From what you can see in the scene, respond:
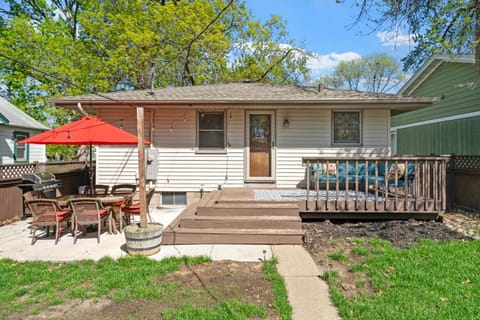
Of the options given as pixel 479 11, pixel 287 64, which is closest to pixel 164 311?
pixel 479 11

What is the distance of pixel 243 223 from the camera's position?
4699 millimetres

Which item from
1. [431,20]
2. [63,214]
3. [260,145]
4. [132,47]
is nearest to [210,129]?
[260,145]

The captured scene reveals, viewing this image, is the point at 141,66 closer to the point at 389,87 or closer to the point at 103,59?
the point at 103,59

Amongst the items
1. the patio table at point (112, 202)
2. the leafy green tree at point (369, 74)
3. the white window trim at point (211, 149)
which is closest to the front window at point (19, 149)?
the white window trim at point (211, 149)

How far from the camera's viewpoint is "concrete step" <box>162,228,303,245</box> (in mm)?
4355

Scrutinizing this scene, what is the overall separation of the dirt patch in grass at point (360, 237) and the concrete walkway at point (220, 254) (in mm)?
274

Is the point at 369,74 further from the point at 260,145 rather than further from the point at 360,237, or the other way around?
the point at 360,237

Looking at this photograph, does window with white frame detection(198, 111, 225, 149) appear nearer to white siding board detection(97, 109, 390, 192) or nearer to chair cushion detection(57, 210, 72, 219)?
white siding board detection(97, 109, 390, 192)

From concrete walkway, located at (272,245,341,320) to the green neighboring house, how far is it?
8.00m

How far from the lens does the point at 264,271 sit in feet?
11.1

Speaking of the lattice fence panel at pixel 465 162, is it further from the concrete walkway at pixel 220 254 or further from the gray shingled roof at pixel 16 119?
the gray shingled roof at pixel 16 119

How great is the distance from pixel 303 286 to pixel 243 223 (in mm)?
1850

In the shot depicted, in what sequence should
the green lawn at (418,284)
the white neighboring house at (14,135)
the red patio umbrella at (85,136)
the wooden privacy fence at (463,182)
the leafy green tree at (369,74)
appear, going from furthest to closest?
the leafy green tree at (369,74), the white neighboring house at (14,135), the wooden privacy fence at (463,182), the red patio umbrella at (85,136), the green lawn at (418,284)

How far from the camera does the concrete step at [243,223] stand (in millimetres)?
4609
